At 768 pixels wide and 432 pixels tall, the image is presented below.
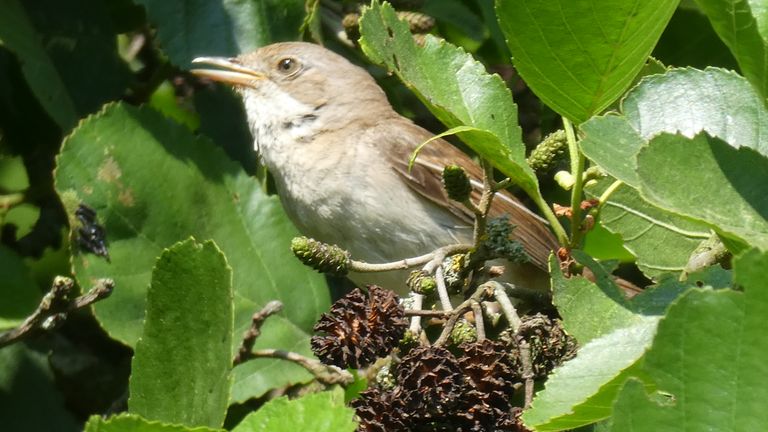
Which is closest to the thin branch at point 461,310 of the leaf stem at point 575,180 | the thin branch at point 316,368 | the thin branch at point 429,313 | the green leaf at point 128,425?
the thin branch at point 429,313

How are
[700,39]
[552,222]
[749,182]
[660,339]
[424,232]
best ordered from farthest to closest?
[424,232] < [700,39] < [552,222] < [749,182] < [660,339]

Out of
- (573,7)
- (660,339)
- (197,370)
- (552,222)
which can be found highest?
(573,7)

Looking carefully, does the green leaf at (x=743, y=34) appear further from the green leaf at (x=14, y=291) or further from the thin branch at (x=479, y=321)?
the green leaf at (x=14, y=291)

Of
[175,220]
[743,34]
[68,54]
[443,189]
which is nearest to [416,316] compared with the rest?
[743,34]

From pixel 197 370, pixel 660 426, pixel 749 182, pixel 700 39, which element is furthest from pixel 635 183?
pixel 700 39

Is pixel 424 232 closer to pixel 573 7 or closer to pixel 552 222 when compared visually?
pixel 552 222

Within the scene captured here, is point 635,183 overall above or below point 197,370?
above
